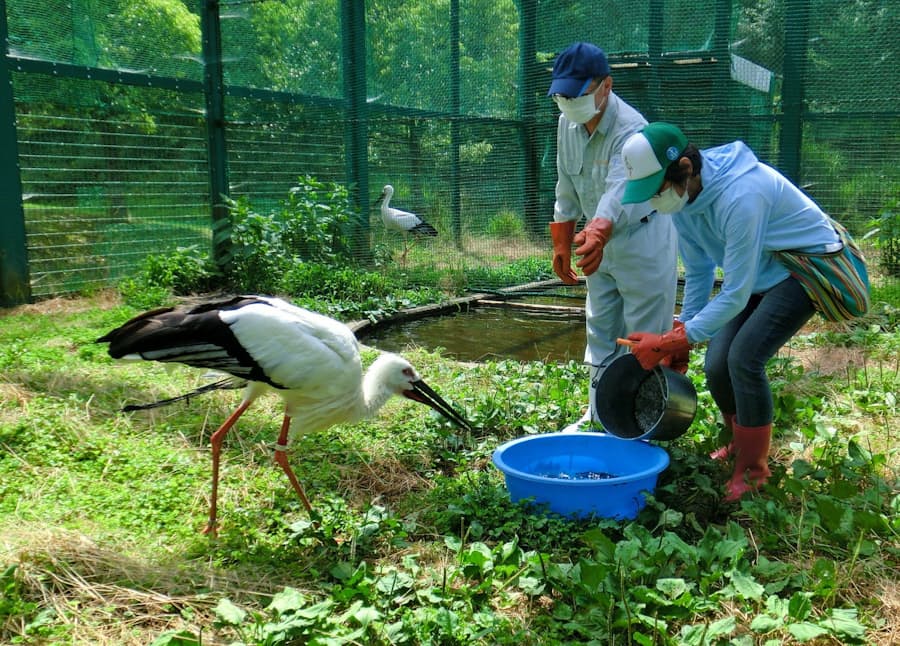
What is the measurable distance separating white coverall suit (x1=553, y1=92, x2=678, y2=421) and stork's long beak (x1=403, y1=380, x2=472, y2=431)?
69 cm

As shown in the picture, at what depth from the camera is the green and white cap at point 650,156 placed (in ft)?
9.80

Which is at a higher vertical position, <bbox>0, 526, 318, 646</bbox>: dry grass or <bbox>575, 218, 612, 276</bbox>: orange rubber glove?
<bbox>575, 218, 612, 276</bbox>: orange rubber glove

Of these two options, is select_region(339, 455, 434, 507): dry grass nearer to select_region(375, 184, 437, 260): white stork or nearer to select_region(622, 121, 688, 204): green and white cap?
select_region(622, 121, 688, 204): green and white cap

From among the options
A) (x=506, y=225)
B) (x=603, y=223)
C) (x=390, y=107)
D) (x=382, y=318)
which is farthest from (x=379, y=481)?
→ (x=390, y=107)

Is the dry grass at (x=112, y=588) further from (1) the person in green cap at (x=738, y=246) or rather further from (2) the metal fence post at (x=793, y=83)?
(2) the metal fence post at (x=793, y=83)

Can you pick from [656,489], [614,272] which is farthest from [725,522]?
[614,272]

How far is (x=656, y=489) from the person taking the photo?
10.8ft

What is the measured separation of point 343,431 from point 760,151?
16.2ft

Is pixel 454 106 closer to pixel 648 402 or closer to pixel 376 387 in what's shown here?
pixel 376 387

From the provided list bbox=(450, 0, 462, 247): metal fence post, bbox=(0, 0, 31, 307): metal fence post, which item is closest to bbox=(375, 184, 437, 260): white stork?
Result: bbox=(450, 0, 462, 247): metal fence post

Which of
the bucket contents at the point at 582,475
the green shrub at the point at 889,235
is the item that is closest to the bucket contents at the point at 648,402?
the bucket contents at the point at 582,475

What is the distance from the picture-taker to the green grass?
2.47 meters

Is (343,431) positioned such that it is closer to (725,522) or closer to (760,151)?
(725,522)

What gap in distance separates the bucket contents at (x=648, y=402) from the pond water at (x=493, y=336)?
2363mm
